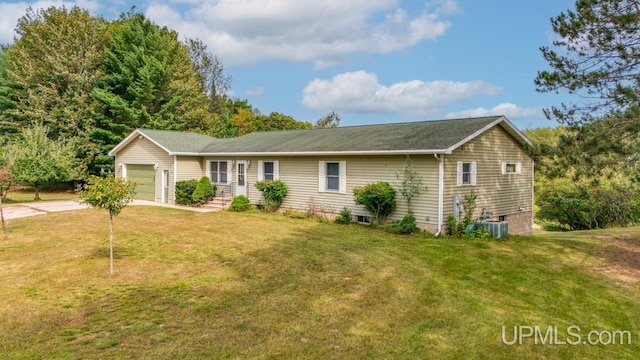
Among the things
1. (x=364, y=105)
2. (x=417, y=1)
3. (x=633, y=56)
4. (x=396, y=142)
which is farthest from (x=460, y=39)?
(x=364, y=105)

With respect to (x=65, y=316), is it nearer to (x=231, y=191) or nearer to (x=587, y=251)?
(x=587, y=251)

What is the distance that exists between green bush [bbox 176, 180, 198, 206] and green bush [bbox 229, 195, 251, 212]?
276 centimetres

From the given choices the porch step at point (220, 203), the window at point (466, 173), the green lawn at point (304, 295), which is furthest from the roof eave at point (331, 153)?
the green lawn at point (304, 295)

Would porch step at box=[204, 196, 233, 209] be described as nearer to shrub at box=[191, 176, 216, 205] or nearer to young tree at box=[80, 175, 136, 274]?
shrub at box=[191, 176, 216, 205]

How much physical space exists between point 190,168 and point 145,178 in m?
3.29

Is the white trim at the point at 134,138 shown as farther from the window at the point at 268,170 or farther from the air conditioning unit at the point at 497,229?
the air conditioning unit at the point at 497,229

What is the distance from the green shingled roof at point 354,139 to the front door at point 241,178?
0.71 metres

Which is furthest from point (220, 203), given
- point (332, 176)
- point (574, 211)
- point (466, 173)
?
point (574, 211)

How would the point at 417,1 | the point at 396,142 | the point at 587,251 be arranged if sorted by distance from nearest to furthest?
the point at 587,251 → the point at 396,142 → the point at 417,1

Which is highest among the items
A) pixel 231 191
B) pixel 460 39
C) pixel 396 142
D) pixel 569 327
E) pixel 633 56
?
pixel 460 39

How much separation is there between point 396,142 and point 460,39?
8.07 m

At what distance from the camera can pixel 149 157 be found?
20.9m

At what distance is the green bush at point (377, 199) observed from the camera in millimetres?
13180

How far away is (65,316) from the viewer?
5648mm
